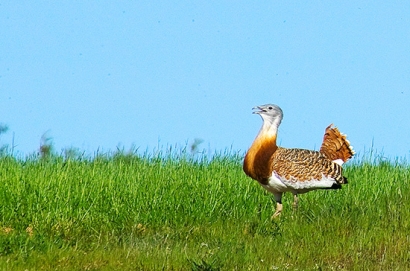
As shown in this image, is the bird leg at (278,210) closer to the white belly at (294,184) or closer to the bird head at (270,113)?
the white belly at (294,184)

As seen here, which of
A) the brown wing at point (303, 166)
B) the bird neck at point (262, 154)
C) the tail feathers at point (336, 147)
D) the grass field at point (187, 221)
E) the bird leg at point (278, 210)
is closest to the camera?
the grass field at point (187, 221)

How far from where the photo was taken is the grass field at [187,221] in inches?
297

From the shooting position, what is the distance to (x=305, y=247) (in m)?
8.13

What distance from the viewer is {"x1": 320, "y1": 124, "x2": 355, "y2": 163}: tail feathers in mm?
10133

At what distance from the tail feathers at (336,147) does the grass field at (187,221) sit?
60 centimetres

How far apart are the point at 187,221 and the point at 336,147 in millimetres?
2159

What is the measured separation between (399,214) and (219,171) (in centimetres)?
421

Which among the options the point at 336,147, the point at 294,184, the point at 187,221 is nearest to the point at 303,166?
the point at 294,184

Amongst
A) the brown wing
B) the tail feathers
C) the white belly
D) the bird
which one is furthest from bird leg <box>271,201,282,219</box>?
the tail feathers

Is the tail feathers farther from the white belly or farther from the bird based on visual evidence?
the white belly

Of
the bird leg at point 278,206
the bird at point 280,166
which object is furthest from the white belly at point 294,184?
the bird leg at point 278,206

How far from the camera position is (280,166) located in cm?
916

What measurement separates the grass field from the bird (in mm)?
334

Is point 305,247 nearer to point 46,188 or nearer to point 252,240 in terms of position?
point 252,240
